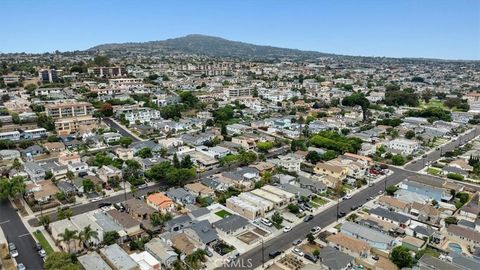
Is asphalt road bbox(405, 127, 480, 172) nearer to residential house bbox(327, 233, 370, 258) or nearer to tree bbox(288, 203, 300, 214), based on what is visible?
tree bbox(288, 203, 300, 214)

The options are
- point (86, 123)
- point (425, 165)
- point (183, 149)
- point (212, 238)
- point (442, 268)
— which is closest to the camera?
point (442, 268)

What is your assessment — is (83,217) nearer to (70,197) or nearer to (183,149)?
(70,197)

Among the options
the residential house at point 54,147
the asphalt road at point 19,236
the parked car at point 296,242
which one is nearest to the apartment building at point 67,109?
the residential house at point 54,147

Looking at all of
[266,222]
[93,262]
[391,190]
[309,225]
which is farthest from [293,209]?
[93,262]

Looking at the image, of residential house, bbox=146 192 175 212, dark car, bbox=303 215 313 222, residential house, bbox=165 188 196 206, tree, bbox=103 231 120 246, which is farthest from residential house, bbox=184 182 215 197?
tree, bbox=103 231 120 246

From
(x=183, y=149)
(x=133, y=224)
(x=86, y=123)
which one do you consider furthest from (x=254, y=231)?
(x=86, y=123)

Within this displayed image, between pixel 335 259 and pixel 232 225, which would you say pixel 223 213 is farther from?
pixel 335 259
